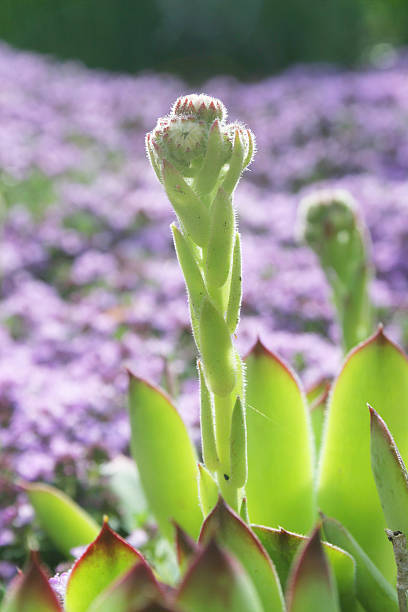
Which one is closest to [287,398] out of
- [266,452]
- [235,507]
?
[266,452]

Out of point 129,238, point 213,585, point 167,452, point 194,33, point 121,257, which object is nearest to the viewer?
point 213,585

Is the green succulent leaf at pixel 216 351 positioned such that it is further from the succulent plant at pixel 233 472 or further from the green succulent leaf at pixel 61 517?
the green succulent leaf at pixel 61 517

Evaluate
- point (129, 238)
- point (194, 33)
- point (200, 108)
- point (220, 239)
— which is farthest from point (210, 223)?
point (194, 33)

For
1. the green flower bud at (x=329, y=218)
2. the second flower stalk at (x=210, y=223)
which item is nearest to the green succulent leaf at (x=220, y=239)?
the second flower stalk at (x=210, y=223)

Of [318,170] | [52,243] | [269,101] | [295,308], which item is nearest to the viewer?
[295,308]

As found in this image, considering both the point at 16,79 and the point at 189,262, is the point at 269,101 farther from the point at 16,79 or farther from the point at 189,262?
the point at 189,262

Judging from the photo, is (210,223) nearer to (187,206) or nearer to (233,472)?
(187,206)
